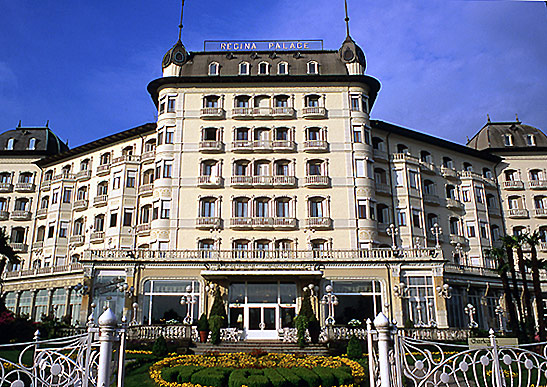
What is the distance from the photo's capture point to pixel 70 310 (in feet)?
120

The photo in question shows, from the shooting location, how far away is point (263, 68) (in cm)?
4103

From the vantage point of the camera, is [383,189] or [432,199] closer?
[383,189]

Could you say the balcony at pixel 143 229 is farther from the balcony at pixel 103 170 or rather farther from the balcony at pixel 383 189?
the balcony at pixel 383 189

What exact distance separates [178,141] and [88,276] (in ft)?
41.5

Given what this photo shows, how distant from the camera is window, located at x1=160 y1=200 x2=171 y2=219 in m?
37.1

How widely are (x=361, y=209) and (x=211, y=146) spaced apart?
42.0ft

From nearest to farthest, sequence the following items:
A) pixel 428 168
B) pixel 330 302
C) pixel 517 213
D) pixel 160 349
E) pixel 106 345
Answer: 1. pixel 106 345
2. pixel 160 349
3. pixel 330 302
4. pixel 428 168
5. pixel 517 213

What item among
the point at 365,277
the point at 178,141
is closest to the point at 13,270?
the point at 178,141

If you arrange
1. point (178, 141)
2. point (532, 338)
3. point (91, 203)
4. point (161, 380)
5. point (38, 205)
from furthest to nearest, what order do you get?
point (38, 205) → point (91, 203) → point (178, 141) → point (532, 338) → point (161, 380)

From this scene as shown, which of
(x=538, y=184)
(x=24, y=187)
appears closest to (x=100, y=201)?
(x=24, y=187)

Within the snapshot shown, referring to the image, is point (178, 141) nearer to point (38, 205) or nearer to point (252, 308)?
point (252, 308)

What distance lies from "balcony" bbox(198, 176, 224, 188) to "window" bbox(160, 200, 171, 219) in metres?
2.84

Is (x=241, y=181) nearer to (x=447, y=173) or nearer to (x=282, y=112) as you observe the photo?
(x=282, y=112)

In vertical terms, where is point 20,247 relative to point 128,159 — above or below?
below
